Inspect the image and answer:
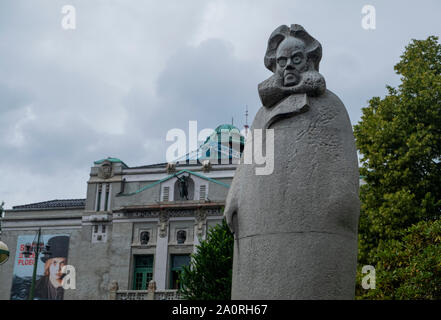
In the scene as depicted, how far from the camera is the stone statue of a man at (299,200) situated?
486 centimetres

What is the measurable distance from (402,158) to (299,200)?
13.4 m

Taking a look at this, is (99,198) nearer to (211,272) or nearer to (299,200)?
(211,272)

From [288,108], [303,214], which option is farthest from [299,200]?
[288,108]

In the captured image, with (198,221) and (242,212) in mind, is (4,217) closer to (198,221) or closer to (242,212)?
(198,221)

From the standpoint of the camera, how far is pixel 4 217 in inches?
1746

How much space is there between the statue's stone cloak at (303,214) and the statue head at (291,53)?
0.32 metres

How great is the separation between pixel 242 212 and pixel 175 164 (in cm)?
3661

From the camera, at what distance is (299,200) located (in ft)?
16.5

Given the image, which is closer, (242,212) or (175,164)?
(242,212)

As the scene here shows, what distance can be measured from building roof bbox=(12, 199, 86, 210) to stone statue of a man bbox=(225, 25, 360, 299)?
131 feet

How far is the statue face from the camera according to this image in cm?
561

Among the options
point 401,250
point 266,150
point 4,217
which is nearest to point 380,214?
point 401,250

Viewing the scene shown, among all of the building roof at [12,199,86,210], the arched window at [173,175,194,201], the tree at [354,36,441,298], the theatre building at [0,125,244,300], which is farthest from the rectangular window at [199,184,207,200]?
the tree at [354,36,441,298]
